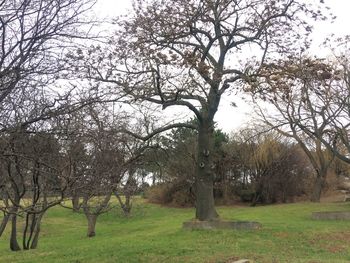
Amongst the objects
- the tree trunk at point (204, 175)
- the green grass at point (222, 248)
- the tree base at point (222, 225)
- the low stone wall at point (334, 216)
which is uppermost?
the tree trunk at point (204, 175)

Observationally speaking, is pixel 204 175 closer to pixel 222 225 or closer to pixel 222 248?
pixel 222 225

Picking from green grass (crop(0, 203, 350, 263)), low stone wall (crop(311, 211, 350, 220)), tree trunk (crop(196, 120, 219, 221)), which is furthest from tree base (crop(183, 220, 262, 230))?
low stone wall (crop(311, 211, 350, 220))

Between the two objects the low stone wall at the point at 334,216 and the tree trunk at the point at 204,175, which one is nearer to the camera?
the tree trunk at the point at 204,175

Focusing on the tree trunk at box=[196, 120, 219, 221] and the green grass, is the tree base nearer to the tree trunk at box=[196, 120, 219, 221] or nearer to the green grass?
the green grass

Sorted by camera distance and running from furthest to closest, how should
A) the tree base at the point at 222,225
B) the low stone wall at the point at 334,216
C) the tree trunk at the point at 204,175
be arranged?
the low stone wall at the point at 334,216, the tree trunk at the point at 204,175, the tree base at the point at 222,225

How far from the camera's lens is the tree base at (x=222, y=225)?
62.4 ft

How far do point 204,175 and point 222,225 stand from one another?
7.31ft

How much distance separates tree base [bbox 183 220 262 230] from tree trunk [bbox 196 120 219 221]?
751 millimetres

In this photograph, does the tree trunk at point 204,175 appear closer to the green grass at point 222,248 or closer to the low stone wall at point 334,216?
the green grass at point 222,248

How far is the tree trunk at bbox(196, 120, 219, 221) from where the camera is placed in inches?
814

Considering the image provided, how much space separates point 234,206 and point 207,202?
20689mm

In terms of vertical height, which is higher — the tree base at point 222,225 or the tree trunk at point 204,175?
the tree trunk at point 204,175

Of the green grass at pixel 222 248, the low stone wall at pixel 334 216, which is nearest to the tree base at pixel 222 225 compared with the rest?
the green grass at pixel 222 248

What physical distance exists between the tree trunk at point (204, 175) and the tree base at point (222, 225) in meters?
0.75
